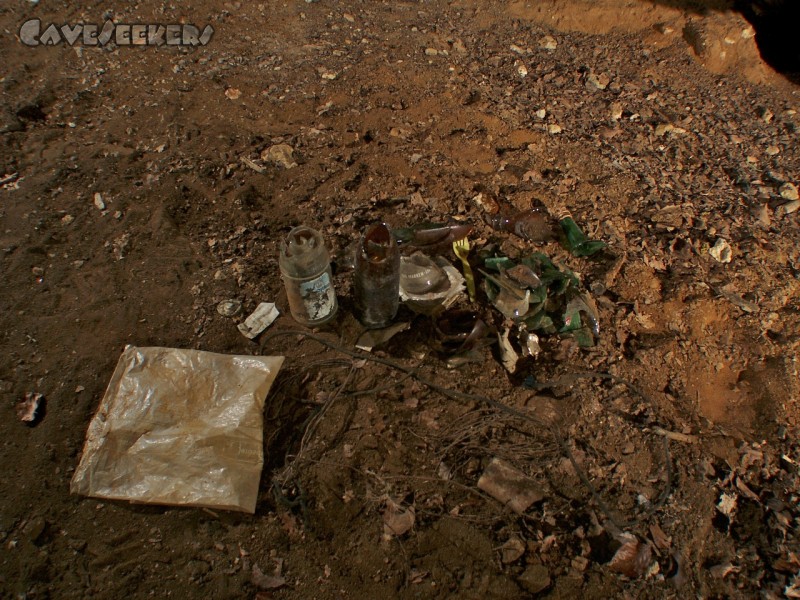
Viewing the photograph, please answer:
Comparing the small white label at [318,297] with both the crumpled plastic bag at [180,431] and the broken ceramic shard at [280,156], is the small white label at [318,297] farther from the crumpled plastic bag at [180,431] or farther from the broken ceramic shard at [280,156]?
the broken ceramic shard at [280,156]

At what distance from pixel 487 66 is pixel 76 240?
325cm

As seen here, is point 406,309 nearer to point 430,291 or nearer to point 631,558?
point 430,291

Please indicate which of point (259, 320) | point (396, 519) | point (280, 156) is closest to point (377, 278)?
point (259, 320)

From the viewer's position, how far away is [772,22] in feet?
14.7

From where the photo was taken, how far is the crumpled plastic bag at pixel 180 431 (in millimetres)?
1873

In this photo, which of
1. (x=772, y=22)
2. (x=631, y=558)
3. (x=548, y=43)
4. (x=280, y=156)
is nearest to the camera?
(x=631, y=558)

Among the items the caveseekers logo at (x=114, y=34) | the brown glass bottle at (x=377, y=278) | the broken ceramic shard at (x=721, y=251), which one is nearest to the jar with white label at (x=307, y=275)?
the brown glass bottle at (x=377, y=278)

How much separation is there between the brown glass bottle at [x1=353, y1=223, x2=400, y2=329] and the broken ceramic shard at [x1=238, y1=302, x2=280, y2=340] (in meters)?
0.44

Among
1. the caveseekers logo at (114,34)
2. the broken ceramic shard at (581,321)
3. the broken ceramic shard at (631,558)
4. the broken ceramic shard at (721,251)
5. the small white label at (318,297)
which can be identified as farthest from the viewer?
the caveseekers logo at (114,34)

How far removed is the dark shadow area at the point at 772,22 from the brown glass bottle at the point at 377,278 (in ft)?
13.8

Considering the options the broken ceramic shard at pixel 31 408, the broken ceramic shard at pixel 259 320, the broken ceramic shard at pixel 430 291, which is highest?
the broken ceramic shard at pixel 430 291

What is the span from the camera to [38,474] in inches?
77.1

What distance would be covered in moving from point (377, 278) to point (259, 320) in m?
0.71

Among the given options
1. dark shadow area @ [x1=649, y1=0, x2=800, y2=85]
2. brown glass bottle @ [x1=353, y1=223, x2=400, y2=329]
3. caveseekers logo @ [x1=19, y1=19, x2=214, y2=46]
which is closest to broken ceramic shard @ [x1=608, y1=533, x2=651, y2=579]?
brown glass bottle @ [x1=353, y1=223, x2=400, y2=329]
